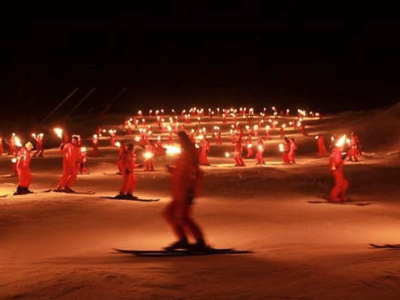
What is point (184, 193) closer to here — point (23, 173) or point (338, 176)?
point (338, 176)

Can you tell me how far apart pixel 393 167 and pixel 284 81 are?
11981cm

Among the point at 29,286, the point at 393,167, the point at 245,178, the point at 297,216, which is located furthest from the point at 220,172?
the point at 29,286

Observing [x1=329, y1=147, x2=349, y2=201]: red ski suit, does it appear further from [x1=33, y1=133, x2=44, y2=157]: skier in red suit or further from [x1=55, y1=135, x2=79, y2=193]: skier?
[x1=33, y1=133, x2=44, y2=157]: skier in red suit

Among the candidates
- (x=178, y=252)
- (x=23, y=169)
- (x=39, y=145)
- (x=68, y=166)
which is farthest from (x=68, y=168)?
(x=39, y=145)

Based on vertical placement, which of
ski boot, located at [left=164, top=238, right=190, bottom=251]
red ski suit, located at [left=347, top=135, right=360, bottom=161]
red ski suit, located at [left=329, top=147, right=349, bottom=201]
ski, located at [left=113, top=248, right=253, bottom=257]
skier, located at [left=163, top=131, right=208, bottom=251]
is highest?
red ski suit, located at [left=347, top=135, right=360, bottom=161]

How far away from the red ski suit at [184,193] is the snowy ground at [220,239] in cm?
82

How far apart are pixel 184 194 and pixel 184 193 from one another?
0.5 inches

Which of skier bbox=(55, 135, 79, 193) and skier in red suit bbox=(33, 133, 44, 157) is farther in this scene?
skier in red suit bbox=(33, 133, 44, 157)

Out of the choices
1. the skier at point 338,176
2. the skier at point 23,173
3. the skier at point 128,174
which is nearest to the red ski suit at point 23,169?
the skier at point 23,173

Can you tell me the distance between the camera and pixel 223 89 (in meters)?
140

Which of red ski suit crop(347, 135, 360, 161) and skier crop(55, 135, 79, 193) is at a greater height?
red ski suit crop(347, 135, 360, 161)

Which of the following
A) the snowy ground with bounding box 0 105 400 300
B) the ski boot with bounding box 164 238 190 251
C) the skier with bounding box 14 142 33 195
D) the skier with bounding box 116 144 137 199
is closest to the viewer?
the snowy ground with bounding box 0 105 400 300

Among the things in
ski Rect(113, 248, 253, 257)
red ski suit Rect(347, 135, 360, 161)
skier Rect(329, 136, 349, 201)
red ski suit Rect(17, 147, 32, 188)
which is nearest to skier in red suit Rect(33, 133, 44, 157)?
red ski suit Rect(347, 135, 360, 161)

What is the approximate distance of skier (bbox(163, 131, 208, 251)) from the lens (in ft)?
34.4
